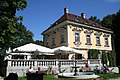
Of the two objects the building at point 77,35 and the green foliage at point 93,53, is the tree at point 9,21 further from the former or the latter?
the green foliage at point 93,53

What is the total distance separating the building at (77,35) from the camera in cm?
2845

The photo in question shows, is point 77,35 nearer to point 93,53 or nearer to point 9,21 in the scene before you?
point 93,53

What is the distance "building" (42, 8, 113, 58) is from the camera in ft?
93.4

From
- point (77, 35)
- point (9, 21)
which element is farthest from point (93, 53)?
point (9, 21)

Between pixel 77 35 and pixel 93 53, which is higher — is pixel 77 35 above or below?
above

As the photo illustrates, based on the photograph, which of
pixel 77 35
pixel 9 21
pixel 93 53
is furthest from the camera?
pixel 93 53

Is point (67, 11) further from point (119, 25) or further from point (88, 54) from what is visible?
point (119, 25)

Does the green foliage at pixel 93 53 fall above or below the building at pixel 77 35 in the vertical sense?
below

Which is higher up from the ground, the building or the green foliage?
the building

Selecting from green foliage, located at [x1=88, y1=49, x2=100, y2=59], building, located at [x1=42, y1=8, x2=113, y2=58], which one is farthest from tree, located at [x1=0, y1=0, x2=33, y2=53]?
green foliage, located at [x1=88, y1=49, x2=100, y2=59]

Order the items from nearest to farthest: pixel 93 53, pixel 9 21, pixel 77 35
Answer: pixel 9 21 < pixel 77 35 < pixel 93 53

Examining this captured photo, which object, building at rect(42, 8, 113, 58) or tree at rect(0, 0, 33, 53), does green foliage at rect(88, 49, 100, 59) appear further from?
tree at rect(0, 0, 33, 53)

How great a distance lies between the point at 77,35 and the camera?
97.1ft

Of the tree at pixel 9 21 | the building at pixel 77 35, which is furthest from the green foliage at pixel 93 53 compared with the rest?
the tree at pixel 9 21
